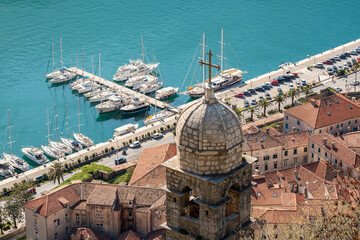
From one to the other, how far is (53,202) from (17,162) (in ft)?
122

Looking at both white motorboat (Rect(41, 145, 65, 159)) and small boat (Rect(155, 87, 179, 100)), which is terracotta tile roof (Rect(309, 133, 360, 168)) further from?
small boat (Rect(155, 87, 179, 100))

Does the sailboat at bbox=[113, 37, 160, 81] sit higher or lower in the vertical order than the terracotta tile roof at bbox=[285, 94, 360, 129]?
lower

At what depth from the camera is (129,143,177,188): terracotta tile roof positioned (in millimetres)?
86125

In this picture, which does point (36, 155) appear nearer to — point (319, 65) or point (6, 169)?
point (6, 169)

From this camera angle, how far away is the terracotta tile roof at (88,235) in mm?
78312

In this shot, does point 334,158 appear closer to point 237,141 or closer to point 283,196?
point 283,196

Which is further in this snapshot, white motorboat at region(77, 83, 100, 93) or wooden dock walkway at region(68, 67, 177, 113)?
white motorboat at region(77, 83, 100, 93)

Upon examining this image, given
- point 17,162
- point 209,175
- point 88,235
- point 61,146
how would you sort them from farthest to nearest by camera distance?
point 61,146 < point 17,162 < point 88,235 < point 209,175

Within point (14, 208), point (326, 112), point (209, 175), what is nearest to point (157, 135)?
point (326, 112)

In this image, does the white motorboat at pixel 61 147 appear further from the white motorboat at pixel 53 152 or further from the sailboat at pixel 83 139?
the sailboat at pixel 83 139

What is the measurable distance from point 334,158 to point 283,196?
55.5 ft

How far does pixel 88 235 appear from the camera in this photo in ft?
256

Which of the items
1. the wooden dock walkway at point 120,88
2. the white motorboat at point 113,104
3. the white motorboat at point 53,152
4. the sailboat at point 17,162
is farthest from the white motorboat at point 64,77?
the sailboat at point 17,162

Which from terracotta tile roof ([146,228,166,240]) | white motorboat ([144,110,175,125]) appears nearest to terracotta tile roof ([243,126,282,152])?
terracotta tile roof ([146,228,166,240])
